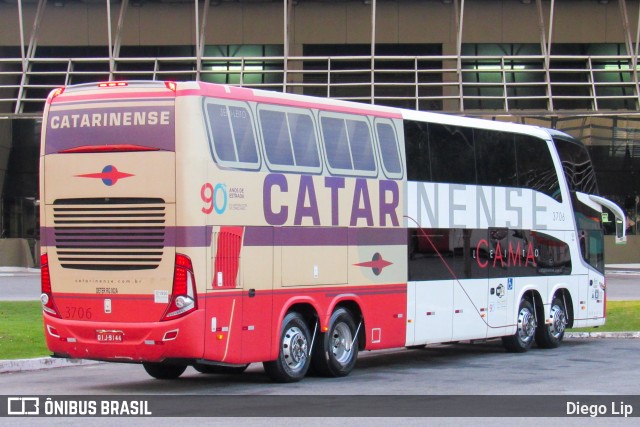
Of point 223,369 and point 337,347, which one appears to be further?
point 223,369

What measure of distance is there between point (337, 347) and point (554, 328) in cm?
648

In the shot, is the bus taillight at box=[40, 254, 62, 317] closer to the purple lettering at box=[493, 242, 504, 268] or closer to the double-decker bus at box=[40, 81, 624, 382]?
the double-decker bus at box=[40, 81, 624, 382]

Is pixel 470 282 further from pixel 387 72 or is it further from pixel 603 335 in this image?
pixel 387 72

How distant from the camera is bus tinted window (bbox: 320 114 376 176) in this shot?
15883 millimetres

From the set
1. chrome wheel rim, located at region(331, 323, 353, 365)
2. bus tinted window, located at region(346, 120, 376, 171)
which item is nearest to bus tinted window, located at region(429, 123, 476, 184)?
bus tinted window, located at region(346, 120, 376, 171)

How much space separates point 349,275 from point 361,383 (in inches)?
63.4

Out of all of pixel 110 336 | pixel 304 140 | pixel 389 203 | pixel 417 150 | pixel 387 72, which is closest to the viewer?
pixel 110 336

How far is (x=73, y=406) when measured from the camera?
12.6m

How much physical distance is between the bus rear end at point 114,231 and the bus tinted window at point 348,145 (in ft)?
9.01

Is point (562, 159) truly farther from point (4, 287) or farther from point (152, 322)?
point (4, 287)

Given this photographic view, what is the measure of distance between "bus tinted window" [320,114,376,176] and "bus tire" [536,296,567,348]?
595 cm

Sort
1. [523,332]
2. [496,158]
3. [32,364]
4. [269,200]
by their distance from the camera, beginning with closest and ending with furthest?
[269,200] < [32,364] < [496,158] < [523,332]

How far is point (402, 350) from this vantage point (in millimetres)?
21016

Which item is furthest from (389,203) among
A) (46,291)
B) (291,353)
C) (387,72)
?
(387,72)
